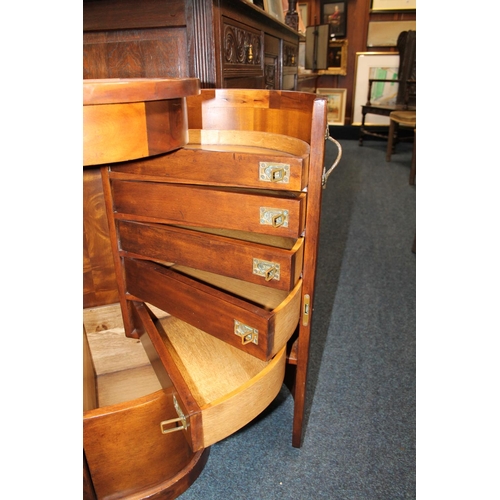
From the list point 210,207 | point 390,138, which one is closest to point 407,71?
point 390,138

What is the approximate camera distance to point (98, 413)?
72 cm

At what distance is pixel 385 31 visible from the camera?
5.08m

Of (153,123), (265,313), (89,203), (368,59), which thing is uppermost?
(368,59)

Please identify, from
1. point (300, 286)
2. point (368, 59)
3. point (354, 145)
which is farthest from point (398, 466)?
point (368, 59)

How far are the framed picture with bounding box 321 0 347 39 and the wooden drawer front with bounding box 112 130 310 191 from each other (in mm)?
4975

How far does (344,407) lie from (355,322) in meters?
0.46

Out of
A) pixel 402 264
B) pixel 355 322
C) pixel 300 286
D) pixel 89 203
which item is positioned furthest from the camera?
pixel 402 264

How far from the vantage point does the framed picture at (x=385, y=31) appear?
5016 mm

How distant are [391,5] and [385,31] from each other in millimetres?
272

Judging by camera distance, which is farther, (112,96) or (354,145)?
(354,145)

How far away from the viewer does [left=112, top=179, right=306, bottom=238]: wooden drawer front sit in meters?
0.72

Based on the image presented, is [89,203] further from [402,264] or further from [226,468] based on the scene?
[402,264]

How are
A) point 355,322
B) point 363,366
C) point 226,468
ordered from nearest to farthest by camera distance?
Result: point 226,468 → point 363,366 → point 355,322

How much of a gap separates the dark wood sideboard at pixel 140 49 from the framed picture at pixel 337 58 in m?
4.49
